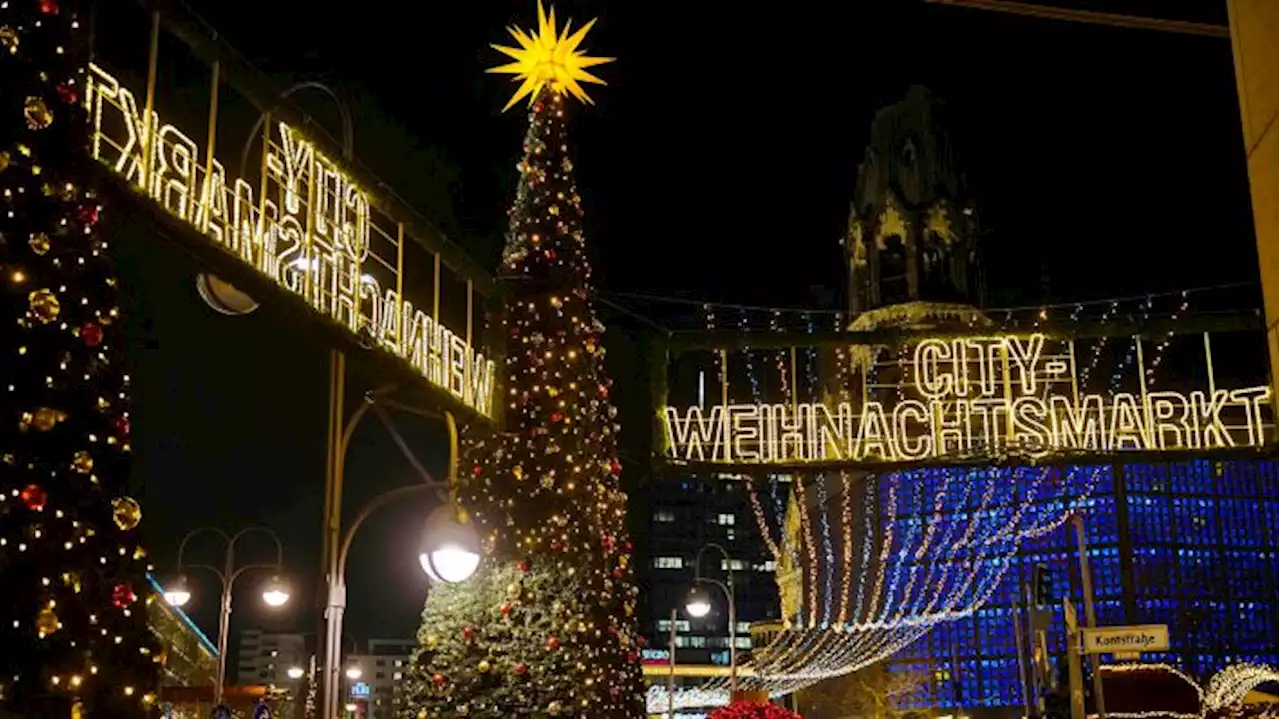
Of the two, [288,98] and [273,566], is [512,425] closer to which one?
[288,98]

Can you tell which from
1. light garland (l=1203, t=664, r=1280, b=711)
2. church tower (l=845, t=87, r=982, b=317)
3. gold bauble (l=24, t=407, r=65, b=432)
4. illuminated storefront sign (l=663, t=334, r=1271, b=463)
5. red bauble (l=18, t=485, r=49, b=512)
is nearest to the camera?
red bauble (l=18, t=485, r=49, b=512)

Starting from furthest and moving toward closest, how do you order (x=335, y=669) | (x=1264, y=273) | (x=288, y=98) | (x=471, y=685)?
1. (x=471, y=685)
2. (x=288, y=98)
3. (x=335, y=669)
4. (x=1264, y=273)

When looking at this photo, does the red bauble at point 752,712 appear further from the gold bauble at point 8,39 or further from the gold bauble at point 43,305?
the gold bauble at point 8,39

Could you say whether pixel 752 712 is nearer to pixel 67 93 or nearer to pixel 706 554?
pixel 67 93

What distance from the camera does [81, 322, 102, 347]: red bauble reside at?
8.62 m

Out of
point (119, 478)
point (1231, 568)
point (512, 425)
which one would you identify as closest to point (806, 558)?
point (1231, 568)

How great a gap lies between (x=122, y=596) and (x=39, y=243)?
2111 mm

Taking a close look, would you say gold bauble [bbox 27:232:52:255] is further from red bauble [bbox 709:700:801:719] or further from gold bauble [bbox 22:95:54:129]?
red bauble [bbox 709:700:801:719]

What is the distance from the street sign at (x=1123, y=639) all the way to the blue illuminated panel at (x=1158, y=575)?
259 ft

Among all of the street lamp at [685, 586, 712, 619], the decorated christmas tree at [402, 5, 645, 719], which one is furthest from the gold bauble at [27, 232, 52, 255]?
the street lamp at [685, 586, 712, 619]

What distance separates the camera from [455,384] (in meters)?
17.4

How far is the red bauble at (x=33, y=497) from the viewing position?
8.11 meters

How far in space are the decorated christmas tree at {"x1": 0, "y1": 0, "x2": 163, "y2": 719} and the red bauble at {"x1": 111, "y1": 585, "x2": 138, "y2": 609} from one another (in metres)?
0.01

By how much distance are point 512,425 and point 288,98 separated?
238 inches
